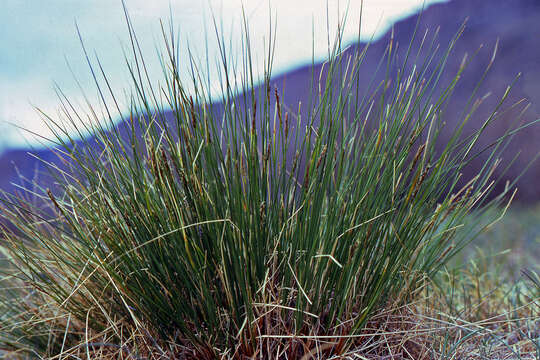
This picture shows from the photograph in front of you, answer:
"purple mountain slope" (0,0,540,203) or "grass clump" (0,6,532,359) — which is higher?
"grass clump" (0,6,532,359)

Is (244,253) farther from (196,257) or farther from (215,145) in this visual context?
(215,145)

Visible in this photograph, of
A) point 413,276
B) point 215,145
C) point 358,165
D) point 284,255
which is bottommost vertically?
point 413,276

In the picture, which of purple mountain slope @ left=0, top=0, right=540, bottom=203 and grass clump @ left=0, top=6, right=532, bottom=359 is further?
purple mountain slope @ left=0, top=0, right=540, bottom=203

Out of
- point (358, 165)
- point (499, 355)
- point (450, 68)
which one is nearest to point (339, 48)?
point (358, 165)

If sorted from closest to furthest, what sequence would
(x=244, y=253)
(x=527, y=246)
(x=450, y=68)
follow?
1. (x=244, y=253)
2. (x=527, y=246)
3. (x=450, y=68)

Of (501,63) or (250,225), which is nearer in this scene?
(250,225)

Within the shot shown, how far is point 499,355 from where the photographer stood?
4.30 feet

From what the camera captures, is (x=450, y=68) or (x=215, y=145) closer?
(x=215, y=145)

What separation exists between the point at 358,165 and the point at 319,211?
0.17 m

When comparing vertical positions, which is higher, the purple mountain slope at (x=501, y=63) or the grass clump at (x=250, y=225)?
the grass clump at (x=250, y=225)

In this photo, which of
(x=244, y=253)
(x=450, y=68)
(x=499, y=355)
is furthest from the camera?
(x=450, y=68)

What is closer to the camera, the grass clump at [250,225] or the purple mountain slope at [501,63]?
the grass clump at [250,225]

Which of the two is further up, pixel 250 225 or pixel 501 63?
pixel 250 225

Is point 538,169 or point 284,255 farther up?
point 284,255
